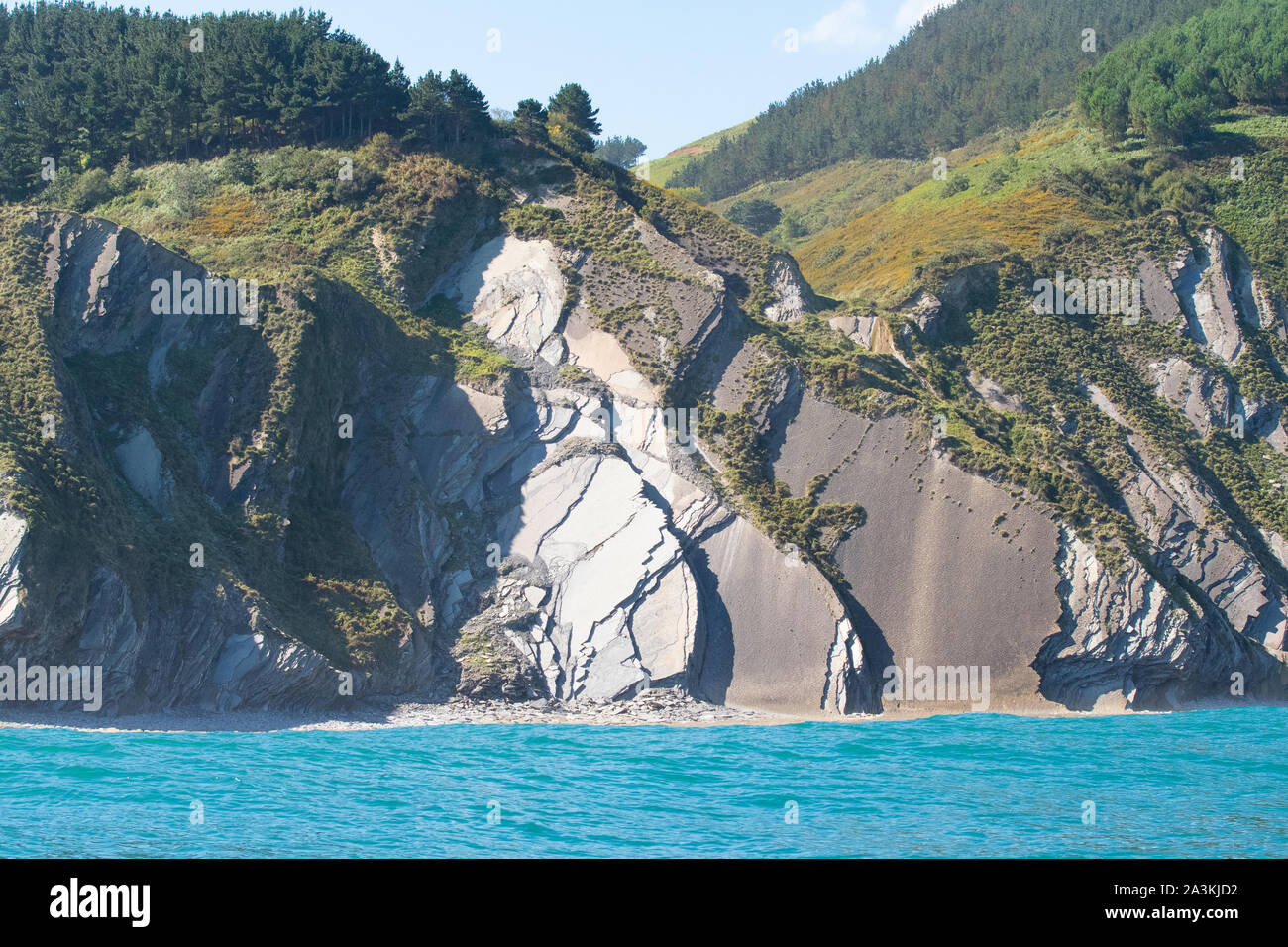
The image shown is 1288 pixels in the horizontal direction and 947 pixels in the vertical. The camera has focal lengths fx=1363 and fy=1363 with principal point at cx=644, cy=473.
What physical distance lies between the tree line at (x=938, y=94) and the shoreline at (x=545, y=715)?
89.3 m

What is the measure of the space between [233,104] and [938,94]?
298 feet

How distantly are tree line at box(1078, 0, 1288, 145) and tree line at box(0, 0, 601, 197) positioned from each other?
117ft

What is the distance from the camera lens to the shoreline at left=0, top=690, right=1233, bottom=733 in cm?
3812

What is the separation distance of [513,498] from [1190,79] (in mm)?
53695

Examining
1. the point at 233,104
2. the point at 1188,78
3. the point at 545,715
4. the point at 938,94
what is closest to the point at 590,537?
the point at 545,715

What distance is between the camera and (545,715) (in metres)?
42.8

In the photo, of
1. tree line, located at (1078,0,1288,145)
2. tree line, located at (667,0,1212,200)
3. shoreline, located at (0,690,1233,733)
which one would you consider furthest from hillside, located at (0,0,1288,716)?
tree line, located at (667,0,1212,200)

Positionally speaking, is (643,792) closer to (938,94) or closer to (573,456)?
(573,456)

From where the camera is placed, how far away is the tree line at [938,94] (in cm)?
12825

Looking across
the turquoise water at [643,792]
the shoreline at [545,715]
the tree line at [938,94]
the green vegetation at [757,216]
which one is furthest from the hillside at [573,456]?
the tree line at [938,94]

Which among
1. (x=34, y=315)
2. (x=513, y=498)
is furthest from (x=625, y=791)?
(x=34, y=315)

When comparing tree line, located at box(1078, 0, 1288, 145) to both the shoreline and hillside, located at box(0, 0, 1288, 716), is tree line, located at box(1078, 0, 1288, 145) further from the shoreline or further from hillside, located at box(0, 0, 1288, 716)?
the shoreline

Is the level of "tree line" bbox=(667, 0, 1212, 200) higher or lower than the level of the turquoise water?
higher

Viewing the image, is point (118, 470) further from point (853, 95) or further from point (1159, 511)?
point (853, 95)
